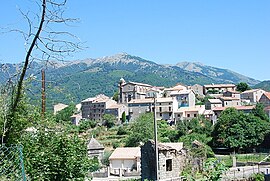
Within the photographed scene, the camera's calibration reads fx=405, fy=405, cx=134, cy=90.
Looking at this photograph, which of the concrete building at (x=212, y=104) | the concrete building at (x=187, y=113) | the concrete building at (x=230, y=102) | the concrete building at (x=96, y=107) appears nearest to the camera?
the concrete building at (x=187, y=113)

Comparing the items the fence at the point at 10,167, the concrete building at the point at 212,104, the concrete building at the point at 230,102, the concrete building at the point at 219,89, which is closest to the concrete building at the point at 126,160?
the fence at the point at 10,167

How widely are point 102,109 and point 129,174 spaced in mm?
60547

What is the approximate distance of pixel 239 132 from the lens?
47.6m

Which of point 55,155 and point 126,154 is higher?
point 55,155

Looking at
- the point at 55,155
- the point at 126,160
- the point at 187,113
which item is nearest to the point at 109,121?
the point at 187,113

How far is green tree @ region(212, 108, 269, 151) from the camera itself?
155 feet

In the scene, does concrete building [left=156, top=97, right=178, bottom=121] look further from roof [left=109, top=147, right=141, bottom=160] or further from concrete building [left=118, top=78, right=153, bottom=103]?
roof [left=109, top=147, right=141, bottom=160]

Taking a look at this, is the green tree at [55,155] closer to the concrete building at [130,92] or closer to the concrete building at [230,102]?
the concrete building at [230,102]

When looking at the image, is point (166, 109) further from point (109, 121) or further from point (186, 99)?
point (109, 121)

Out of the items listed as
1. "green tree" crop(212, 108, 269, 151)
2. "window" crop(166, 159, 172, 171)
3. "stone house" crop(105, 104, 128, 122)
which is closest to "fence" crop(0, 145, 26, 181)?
"window" crop(166, 159, 172, 171)

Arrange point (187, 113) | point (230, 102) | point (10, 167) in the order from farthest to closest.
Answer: point (230, 102) → point (187, 113) → point (10, 167)

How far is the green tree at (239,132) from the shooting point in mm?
47125

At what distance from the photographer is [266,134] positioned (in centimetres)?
4841

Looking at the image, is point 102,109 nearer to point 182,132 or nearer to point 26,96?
point 182,132
